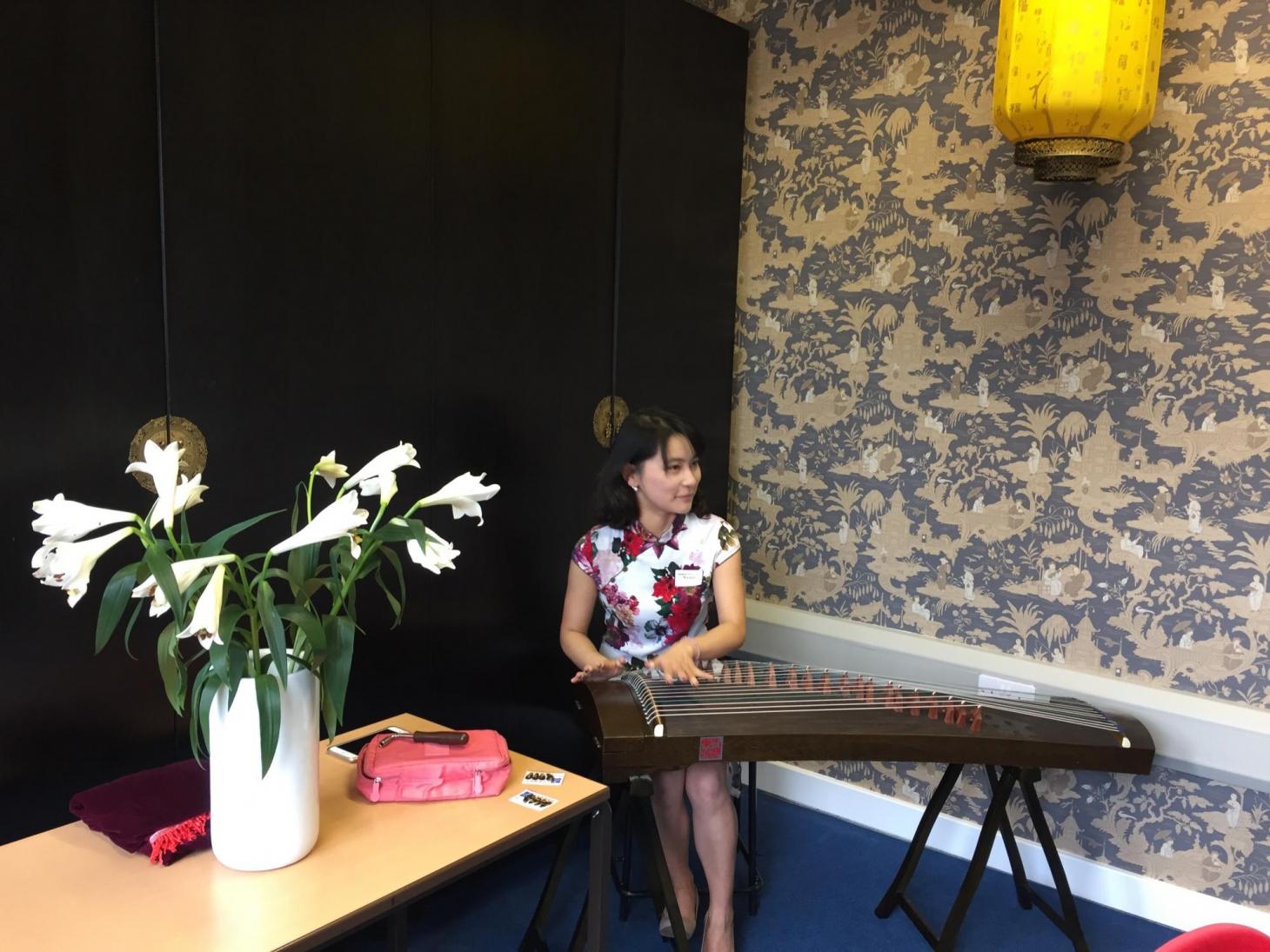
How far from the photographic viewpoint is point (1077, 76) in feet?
6.61

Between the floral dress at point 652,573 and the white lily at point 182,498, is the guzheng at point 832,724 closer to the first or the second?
the floral dress at point 652,573

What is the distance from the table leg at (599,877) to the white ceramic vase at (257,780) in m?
0.47

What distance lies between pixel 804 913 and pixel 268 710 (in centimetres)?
170

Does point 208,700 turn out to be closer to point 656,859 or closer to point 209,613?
point 209,613

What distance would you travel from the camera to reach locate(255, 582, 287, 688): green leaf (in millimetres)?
1287

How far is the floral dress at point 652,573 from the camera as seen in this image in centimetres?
243

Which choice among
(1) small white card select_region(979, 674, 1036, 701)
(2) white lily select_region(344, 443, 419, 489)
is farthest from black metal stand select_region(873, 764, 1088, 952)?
(2) white lily select_region(344, 443, 419, 489)

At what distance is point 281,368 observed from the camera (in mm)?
1954

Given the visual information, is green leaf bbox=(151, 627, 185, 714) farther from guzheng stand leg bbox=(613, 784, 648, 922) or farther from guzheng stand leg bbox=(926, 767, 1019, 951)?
guzheng stand leg bbox=(926, 767, 1019, 951)

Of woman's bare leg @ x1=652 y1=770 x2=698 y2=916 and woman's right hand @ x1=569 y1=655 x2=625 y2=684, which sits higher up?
woman's right hand @ x1=569 y1=655 x2=625 y2=684

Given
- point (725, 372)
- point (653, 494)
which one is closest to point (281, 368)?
point (653, 494)

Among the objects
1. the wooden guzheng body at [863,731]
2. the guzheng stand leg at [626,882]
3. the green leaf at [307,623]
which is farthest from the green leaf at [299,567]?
the guzheng stand leg at [626,882]

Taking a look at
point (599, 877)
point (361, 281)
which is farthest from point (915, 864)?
point (361, 281)

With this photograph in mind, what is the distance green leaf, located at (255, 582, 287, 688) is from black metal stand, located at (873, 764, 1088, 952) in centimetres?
165
